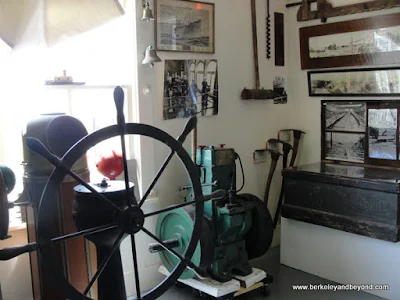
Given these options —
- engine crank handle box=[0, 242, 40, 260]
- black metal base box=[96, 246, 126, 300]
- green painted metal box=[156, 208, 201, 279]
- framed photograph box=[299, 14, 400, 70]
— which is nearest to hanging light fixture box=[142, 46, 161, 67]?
green painted metal box=[156, 208, 201, 279]

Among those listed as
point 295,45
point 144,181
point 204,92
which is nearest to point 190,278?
point 144,181

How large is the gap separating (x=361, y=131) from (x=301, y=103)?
658 mm

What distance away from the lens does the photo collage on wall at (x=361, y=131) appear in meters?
3.53

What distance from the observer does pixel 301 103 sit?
164 inches

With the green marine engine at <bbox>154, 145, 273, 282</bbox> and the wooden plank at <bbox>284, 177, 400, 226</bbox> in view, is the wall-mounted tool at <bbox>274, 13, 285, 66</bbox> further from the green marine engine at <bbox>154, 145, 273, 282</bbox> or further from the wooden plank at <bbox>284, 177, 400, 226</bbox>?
the green marine engine at <bbox>154, 145, 273, 282</bbox>

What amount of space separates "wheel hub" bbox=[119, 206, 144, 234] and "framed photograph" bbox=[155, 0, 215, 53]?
2.03m

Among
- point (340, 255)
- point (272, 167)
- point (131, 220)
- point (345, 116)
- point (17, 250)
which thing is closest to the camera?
point (17, 250)

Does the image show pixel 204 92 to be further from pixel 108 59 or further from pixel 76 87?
pixel 76 87

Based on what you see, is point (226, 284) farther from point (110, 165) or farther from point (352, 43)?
point (352, 43)

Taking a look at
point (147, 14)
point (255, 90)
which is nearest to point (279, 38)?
point (255, 90)

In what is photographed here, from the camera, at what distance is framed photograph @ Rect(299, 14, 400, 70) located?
3.47 meters

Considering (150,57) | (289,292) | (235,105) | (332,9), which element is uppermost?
(332,9)

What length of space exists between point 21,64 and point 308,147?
2.52 m

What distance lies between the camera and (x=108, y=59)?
3.20m
